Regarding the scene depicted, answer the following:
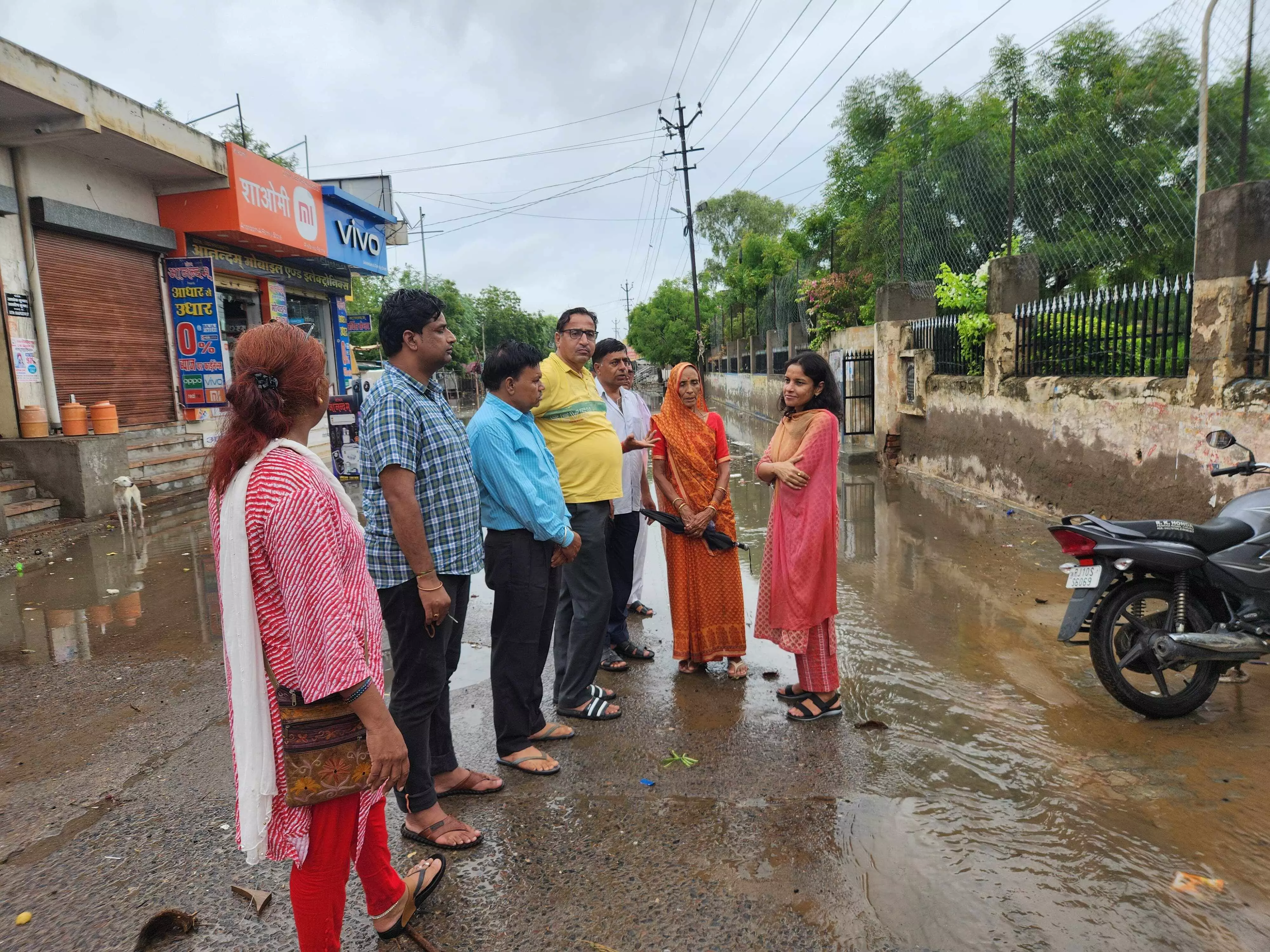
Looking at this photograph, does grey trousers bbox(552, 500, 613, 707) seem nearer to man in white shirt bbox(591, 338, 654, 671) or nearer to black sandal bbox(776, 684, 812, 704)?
man in white shirt bbox(591, 338, 654, 671)

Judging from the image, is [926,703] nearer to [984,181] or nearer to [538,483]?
[538,483]

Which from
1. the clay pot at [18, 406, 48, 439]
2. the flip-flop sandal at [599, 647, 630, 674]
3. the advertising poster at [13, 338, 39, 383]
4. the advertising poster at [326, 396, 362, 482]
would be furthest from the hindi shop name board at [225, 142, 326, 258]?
the flip-flop sandal at [599, 647, 630, 674]

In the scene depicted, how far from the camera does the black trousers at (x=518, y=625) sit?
311 cm

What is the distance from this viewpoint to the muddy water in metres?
2.24

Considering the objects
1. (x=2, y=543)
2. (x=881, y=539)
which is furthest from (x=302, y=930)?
(x=2, y=543)

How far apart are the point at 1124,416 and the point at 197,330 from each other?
A: 13.2 metres

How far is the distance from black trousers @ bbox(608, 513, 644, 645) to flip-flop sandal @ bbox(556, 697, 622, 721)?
0.79 m

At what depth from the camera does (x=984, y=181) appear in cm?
1139

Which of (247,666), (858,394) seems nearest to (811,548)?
(247,666)

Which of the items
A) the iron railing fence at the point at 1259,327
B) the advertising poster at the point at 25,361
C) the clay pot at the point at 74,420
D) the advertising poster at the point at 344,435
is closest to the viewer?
the iron railing fence at the point at 1259,327

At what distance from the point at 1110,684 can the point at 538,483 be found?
2.65 meters

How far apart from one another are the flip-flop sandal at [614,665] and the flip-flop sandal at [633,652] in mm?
64

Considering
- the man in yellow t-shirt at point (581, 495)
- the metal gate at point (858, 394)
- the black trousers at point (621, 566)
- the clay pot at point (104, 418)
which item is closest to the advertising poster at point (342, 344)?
the clay pot at point (104, 418)

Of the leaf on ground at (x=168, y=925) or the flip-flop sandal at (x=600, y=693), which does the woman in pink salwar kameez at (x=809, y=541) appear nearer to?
the flip-flop sandal at (x=600, y=693)
